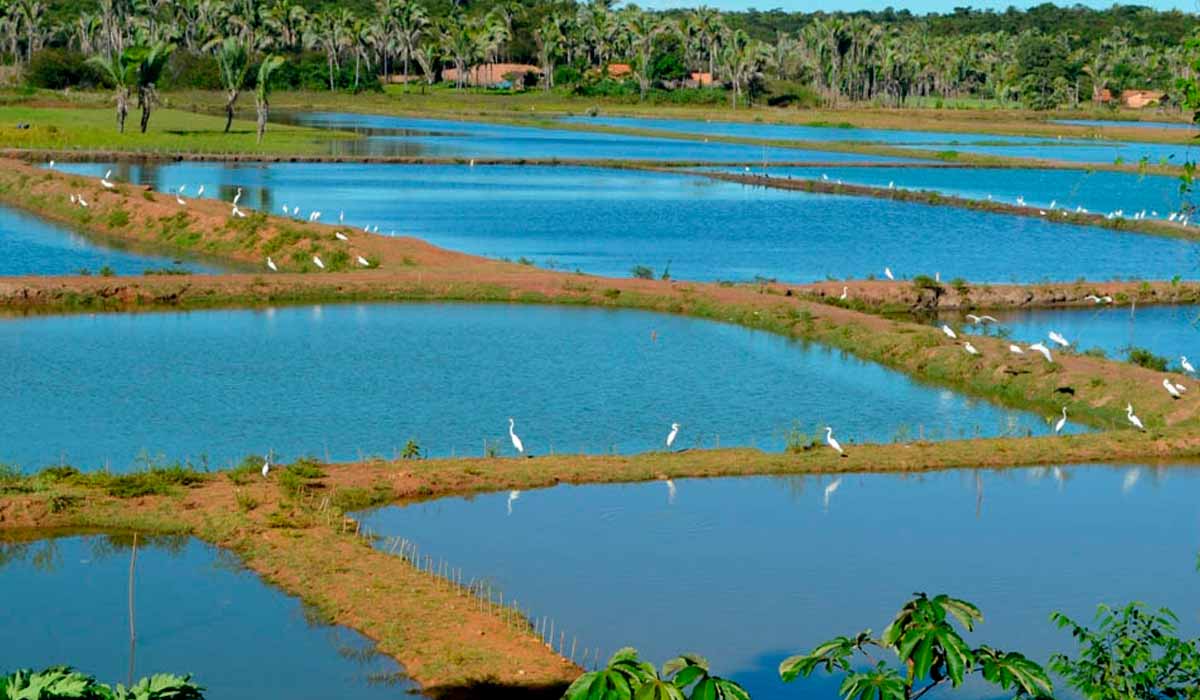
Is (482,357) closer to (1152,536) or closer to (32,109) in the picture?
(1152,536)

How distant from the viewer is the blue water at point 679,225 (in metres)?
52.3

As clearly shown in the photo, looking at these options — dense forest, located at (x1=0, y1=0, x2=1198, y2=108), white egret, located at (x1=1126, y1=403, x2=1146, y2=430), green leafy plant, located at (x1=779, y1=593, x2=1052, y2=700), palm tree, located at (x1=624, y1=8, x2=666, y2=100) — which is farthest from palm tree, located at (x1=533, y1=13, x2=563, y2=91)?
green leafy plant, located at (x1=779, y1=593, x2=1052, y2=700)

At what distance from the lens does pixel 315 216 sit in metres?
52.6

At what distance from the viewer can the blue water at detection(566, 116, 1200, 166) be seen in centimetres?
10306

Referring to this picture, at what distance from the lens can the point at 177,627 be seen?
18.0 metres

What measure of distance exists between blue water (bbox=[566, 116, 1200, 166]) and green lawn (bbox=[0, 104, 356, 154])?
31828mm

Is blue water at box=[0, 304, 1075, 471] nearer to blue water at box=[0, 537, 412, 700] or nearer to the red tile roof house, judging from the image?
blue water at box=[0, 537, 412, 700]

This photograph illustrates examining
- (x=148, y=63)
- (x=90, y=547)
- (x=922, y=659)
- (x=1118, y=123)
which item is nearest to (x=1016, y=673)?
(x=922, y=659)

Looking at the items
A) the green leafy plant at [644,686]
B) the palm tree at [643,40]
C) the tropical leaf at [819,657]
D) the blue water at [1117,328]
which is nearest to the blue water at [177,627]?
the tropical leaf at [819,657]

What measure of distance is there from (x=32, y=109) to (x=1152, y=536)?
9514cm

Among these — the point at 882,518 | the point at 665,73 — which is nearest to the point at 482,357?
the point at 882,518

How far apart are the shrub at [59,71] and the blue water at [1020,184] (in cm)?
6681

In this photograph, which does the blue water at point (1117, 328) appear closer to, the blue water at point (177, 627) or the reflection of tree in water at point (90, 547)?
the reflection of tree in water at point (90, 547)

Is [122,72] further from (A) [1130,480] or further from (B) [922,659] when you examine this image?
(B) [922,659]
